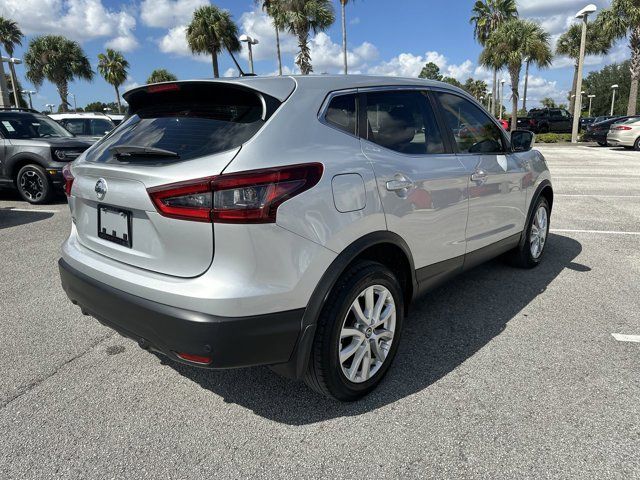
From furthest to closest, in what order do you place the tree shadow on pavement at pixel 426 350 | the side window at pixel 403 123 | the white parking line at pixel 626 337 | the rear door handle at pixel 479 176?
the rear door handle at pixel 479 176, the white parking line at pixel 626 337, the side window at pixel 403 123, the tree shadow on pavement at pixel 426 350

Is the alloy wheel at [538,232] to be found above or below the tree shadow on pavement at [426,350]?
above

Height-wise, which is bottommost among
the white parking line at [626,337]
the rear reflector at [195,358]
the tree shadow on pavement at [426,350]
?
the white parking line at [626,337]

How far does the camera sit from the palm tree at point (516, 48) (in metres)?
31.8

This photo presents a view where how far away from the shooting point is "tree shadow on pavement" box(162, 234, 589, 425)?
2.63 meters

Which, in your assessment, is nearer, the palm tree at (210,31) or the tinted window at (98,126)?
the tinted window at (98,126)

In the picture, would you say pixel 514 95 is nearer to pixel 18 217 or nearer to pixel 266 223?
pixel 18 217

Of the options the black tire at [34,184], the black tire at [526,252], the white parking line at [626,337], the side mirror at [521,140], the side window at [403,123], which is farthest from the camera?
the black tire at [34,184]

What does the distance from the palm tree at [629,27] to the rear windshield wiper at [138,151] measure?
32.0m

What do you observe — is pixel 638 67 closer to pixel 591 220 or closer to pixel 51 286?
pixel 591 220

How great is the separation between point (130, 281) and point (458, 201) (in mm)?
2129

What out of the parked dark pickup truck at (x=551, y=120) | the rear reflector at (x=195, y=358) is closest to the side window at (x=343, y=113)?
the rear reflector at (x=195, y=358)

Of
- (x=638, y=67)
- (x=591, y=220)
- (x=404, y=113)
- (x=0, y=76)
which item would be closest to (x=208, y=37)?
(x=0, y=76)

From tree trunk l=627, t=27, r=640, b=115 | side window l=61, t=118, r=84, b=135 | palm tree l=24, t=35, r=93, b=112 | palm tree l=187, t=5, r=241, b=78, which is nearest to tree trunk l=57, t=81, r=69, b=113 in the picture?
palm tree l=24, t=35, r=93, b=112

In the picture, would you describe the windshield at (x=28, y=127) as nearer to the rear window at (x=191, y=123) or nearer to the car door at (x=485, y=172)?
the rear window at (x=191, y=123)
